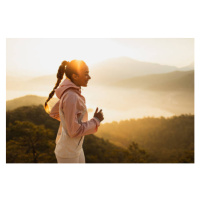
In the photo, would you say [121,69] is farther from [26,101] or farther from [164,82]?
[26,101]

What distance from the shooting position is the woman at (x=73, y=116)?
1.14 meters

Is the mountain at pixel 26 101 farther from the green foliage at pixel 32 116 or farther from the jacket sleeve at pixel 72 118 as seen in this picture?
the jacket sleeve at pixel 72 118

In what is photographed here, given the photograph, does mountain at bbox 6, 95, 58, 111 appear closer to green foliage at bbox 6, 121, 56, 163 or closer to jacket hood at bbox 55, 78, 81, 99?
green foliage at bbox 6, 121, 56, 163

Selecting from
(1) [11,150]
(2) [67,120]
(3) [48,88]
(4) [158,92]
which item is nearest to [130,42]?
(4) [158,92]

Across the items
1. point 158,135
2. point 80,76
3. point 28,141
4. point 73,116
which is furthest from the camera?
point 158,135

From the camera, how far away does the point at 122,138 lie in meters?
3.41

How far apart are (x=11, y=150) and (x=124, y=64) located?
7.57ft

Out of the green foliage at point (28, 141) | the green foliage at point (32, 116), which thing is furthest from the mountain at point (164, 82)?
the green foliage at point (28, 141)

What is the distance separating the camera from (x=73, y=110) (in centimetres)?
113

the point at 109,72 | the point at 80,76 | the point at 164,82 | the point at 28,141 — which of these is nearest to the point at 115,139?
the point at 109,72

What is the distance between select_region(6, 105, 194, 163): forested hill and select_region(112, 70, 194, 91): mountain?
0.52 meters

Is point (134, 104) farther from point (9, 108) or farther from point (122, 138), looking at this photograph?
point (9, 108)

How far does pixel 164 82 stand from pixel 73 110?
8.69ft

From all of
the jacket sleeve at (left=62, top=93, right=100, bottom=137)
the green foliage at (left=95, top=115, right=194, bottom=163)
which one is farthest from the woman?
the green foliage at (left=95, top=115, right=194, bottom=163)
